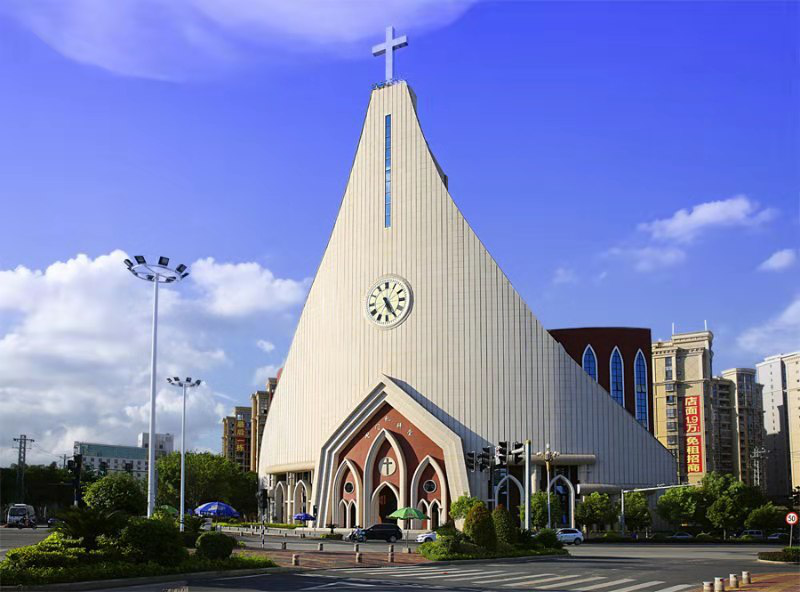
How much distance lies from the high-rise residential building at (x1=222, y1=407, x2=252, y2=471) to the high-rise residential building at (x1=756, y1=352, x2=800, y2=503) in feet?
319

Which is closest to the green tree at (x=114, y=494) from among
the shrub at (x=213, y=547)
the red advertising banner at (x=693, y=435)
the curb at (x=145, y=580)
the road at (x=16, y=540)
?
the shrub at (x=213, y=547)

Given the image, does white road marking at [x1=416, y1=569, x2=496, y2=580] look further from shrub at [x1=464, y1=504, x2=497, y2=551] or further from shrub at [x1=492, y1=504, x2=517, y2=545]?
shrub at [x1=492, y1=504, x2=517, y2=545]

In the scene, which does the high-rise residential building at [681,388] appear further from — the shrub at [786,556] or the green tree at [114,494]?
the green tree at [114,494]

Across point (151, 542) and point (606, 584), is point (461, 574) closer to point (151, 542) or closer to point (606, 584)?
point (606, 584)

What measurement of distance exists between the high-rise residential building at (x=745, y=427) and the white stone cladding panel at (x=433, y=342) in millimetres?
63015

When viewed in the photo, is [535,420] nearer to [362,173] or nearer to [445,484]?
[445,484]

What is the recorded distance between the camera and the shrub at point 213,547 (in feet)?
96.3

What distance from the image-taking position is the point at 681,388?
123750mm

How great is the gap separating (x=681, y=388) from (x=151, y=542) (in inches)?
4222

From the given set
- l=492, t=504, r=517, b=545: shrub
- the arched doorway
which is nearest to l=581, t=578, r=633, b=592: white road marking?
l=492, t=504, r=517, b=545: shrub

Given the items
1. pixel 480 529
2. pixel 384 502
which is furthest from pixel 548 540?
pixel 384 502

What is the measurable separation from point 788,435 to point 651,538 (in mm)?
96451

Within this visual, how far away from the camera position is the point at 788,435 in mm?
148875

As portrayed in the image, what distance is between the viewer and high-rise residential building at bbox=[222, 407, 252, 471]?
7203 inches
